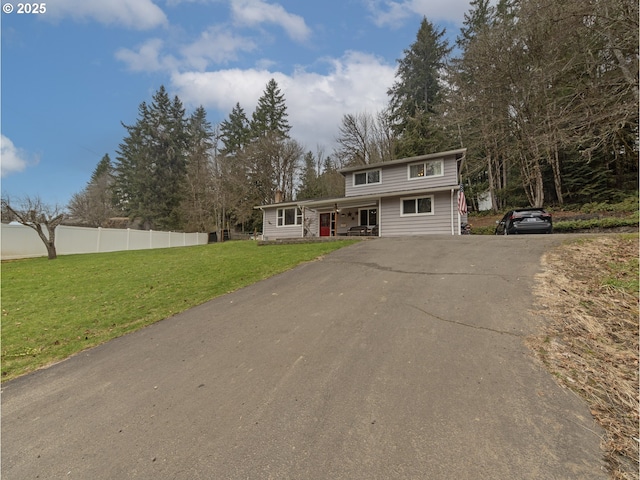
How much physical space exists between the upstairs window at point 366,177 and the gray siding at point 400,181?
0.75 ft

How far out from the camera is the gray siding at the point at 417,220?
14.7 metres

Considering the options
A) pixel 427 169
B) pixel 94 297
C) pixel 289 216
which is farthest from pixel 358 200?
pixel 94 297

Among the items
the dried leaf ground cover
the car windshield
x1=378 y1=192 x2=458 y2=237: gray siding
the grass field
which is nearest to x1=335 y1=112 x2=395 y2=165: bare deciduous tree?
x1=378 y1=192 x2=458 y2=237: gray siding

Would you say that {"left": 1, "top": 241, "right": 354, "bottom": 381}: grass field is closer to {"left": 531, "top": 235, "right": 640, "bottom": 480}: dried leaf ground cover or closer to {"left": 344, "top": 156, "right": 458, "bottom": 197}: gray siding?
{"left": 531, "top": 235, "right": 640, "bottom": 480}: dried leaf ground cover

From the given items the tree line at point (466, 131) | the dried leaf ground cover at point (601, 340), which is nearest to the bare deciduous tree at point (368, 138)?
the tree line at point (466, 131)

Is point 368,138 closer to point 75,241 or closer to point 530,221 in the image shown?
point 530,221

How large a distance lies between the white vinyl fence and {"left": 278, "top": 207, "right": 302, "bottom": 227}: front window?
9.64 metres

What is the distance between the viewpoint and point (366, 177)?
18219mm

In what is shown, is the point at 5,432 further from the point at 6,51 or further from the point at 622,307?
the point at 622,307

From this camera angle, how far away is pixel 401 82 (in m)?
30.5

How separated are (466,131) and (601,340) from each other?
23407 mm

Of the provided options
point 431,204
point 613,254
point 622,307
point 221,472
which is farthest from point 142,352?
point 431,204

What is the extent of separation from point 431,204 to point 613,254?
9.21 m

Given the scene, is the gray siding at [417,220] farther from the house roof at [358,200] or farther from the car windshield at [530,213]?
the car windshield at [530,213]
